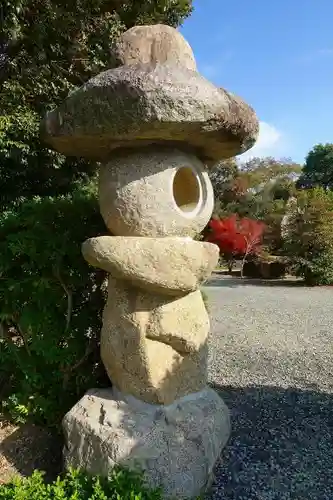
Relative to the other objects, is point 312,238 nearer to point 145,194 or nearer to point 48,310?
point 48,310

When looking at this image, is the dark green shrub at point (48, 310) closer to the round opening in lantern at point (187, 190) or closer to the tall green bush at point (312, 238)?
the round opening in lantern at point (187, 190)

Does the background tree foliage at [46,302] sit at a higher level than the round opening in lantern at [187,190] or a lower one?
lower

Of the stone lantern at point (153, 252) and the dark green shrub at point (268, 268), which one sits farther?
the dark green shrub at point (268, 268)

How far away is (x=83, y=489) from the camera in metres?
2.94

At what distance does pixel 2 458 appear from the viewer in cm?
356

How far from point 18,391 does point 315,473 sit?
99.2 inches

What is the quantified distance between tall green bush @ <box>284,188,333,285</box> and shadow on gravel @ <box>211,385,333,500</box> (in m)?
12.9

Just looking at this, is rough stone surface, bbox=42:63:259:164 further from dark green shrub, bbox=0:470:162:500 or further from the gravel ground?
the gravel ground

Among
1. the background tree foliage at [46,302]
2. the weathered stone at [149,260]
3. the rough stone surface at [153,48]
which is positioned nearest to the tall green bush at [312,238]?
the background tree foliage at [46,302]

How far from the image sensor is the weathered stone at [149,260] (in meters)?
3.04

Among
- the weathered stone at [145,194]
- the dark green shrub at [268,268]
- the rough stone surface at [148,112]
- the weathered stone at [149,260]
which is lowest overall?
the dark green shrub at [268,268]

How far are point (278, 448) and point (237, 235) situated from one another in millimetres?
16783

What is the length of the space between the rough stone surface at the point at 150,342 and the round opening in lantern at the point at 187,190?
72 centimetres

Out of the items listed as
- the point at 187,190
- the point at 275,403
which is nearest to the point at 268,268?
the point at 275,403
